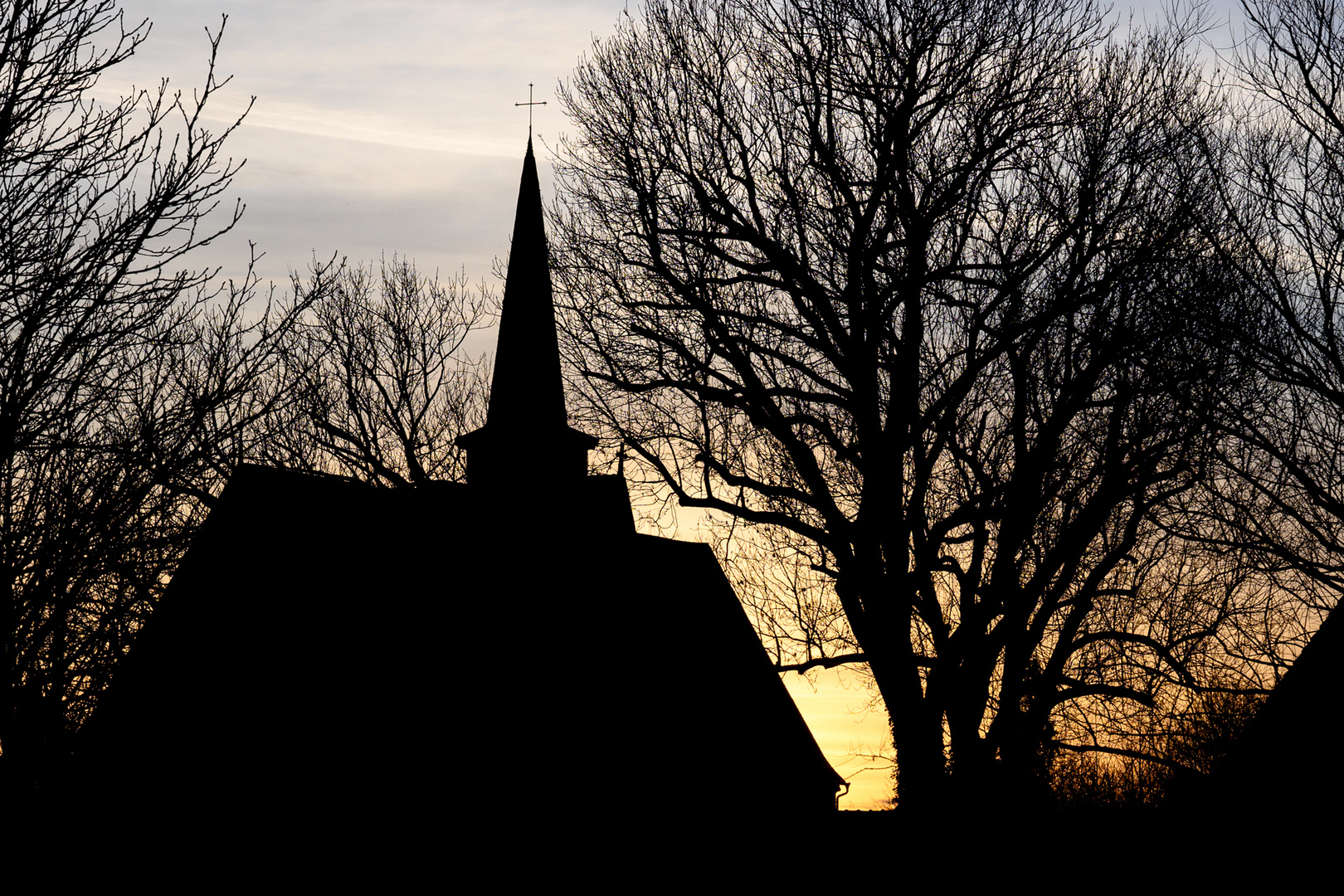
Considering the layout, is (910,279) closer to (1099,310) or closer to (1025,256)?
(1025,256)

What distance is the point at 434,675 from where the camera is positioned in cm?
1611

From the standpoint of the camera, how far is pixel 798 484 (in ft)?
62.6

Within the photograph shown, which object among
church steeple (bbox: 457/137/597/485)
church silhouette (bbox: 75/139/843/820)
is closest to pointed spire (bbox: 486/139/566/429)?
church steeple (bbox: 457/137/597/485)

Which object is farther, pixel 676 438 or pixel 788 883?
pixel 676 438

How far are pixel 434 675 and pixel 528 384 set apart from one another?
11.8m

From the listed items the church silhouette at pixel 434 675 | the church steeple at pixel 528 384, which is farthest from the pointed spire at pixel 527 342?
the church silhouette at pixel 434 675

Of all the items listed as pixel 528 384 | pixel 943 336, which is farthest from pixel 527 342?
pixel 943 336

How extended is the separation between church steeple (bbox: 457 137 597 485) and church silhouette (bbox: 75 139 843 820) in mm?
4955

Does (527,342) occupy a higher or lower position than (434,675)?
higher

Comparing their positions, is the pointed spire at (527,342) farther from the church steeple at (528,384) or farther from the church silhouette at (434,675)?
the church silhouette at (434,675)

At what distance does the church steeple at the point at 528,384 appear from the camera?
26844 millimetres

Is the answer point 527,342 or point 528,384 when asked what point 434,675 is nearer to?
point 528,384

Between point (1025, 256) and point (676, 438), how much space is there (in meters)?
6.11

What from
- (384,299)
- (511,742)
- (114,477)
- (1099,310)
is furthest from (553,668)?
(384,299)
